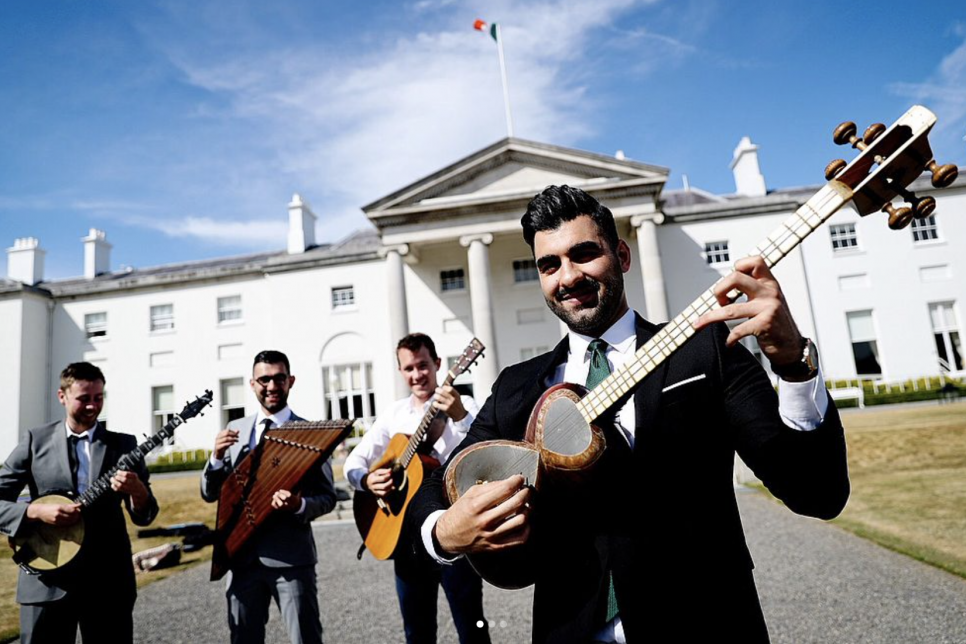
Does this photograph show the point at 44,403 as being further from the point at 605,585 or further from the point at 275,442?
the point at 605,585

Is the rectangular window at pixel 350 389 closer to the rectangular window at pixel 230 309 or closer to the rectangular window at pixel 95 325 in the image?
the rectangular window at pixel 230 309

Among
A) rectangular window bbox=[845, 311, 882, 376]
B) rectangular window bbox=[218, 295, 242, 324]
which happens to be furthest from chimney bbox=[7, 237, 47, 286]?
rectangular window bbox=[845, 311, 882, 376]

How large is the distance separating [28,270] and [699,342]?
3918cm

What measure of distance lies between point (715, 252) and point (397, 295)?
14990 mm

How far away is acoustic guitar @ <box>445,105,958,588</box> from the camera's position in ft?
4.09

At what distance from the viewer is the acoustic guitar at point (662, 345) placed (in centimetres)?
125

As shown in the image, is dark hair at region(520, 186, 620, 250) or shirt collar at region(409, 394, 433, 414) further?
shirt collar at region(409, 394, 433, 414)

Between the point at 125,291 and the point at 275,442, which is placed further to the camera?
the point at 125,291

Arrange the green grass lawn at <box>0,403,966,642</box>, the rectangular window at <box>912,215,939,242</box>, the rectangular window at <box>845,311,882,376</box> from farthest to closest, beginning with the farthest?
the rectangular window at <box>912,215,939,242</box>, the rectangular window at <box>845,311,882,376</box>, the green grass lawn at <box>0,403,966,642</box>

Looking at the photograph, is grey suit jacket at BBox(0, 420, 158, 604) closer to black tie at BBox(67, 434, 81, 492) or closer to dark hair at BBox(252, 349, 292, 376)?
black tie at BBox(67, 434, 81, 492)

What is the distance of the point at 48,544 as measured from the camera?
3.39 m

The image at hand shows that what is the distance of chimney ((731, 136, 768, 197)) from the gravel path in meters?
24.4

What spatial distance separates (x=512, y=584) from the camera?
4.77 ft

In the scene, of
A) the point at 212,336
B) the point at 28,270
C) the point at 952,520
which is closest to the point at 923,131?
the point at 952,520
